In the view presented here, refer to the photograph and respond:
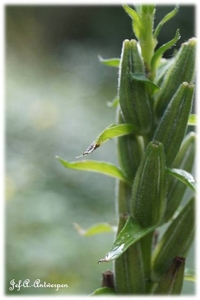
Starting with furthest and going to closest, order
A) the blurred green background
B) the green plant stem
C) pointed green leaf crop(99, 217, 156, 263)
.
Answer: the blurred green background → the green plant stem → pointed green leaf crop(99, 217, 156, 263)

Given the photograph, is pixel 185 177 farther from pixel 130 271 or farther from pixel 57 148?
pixel 57 148

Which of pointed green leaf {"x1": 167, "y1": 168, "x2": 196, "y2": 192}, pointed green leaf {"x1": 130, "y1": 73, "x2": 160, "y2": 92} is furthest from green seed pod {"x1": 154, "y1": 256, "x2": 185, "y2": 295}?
pointed green leaf {"x1": 130, "y1": 73, "x2": 160, "y2": 92}

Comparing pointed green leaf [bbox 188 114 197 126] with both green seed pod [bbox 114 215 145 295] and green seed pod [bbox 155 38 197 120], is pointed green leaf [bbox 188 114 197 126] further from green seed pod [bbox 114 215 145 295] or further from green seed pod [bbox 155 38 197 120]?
green seed pod [bbox 114 215 145 295]

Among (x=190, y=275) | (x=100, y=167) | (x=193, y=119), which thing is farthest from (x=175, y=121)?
(x=190, y=275)

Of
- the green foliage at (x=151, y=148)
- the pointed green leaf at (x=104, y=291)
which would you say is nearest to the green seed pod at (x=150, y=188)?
the green foliage at (x=151, y=148)

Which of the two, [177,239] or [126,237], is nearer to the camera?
[126,237]

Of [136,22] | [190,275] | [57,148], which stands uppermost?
[136,22]

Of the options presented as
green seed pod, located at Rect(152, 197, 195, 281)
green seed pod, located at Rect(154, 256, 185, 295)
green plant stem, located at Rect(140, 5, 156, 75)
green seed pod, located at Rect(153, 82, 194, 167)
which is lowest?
green seed pod, located at Rect(154, 256, 185, 295)
